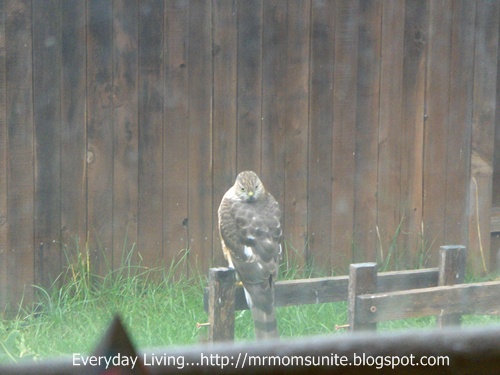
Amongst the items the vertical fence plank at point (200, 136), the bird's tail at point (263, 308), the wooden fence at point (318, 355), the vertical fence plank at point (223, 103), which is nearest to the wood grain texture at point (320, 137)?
the vertical fence plank at point (223, 103)

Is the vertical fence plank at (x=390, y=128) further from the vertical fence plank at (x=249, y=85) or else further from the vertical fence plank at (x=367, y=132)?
A: the vertical fence plank at (x=249, y=85)

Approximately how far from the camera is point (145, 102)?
130 inches

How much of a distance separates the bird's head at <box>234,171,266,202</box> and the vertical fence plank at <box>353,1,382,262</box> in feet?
3.00

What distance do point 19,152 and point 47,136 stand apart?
13cm

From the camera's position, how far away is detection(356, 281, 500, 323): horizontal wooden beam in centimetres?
249

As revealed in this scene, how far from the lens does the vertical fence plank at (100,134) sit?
10.5 ft

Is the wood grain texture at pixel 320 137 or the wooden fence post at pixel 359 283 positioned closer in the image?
the wooden fence post at pixel 359 283

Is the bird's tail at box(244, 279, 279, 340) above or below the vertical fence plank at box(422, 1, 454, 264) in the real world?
below

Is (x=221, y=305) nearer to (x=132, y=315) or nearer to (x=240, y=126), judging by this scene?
(x=132, y=315)

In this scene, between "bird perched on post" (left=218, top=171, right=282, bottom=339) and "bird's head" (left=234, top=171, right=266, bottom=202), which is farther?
"bird's head" (left=234, top=171, right=266, bottom=202)

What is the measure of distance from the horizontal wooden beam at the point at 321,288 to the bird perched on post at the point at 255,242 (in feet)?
0.13

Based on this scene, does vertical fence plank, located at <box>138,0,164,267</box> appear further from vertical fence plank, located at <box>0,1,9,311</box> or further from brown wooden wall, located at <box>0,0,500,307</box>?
vertical fence plank, located at <box>0,1,9,311</box>

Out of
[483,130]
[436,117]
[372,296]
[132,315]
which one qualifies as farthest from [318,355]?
[483,130]

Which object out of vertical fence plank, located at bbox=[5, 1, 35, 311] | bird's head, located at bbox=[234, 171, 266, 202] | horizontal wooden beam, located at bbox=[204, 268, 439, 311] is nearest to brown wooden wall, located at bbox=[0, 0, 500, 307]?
vertical fence plank, located at bbox=[5, 1, 35, 311]
